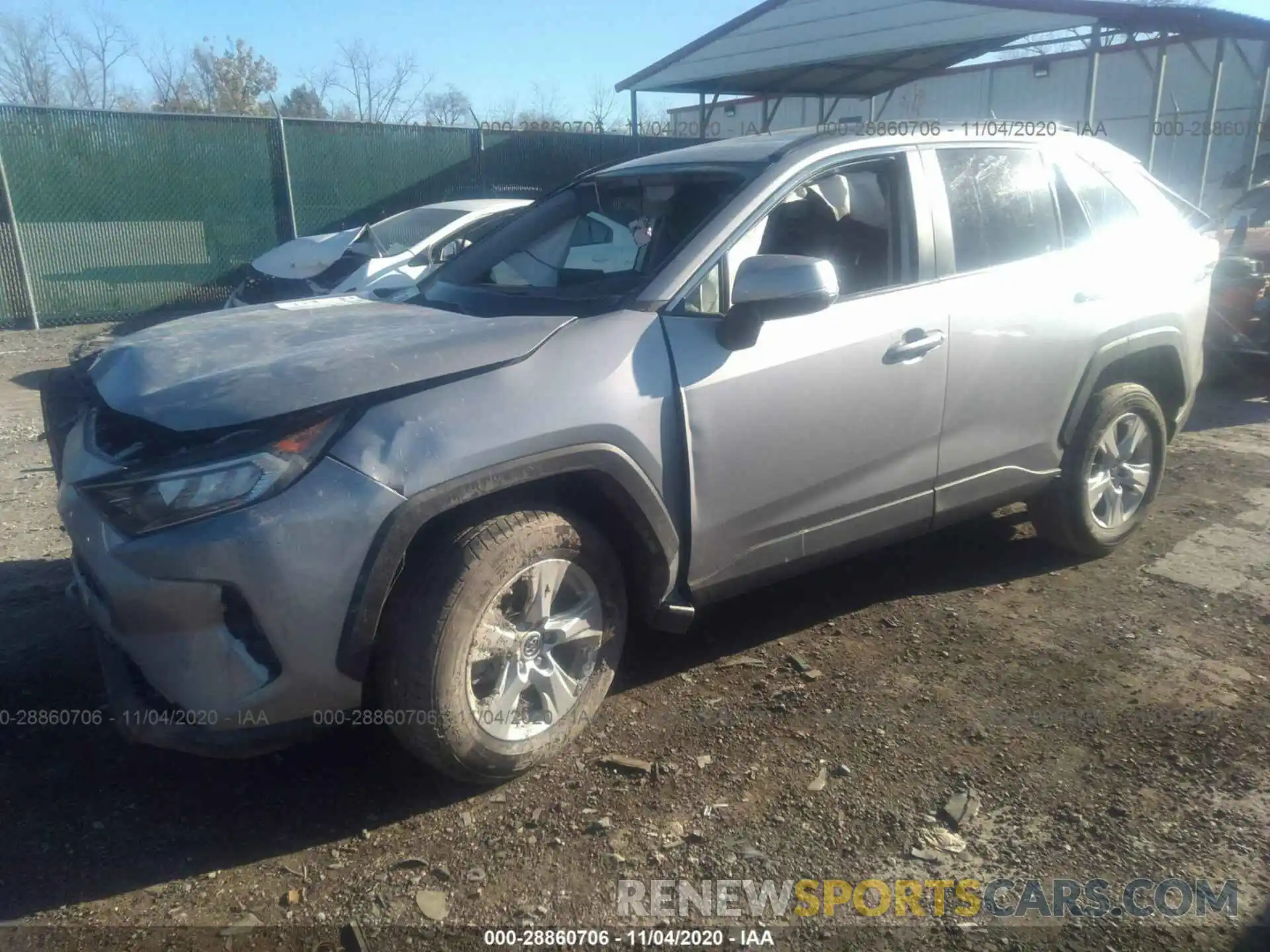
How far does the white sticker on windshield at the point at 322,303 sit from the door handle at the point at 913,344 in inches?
78.5

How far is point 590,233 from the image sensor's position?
13.0 feet

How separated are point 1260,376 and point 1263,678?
20.2ft

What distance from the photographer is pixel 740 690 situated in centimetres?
350

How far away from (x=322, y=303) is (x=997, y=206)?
2692 millimetres

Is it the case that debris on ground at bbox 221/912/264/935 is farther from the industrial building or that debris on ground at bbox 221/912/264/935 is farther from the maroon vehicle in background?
the maroon vehicle in background

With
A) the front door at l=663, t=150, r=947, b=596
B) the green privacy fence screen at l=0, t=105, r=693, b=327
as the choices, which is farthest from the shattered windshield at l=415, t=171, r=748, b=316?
the green privacy fence screen at l=0, t=105, r=693, b=327

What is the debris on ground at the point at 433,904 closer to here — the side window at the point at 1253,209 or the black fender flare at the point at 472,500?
the black fender flare at the point at 472,500

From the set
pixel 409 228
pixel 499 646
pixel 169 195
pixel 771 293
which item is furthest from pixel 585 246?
pixel 169 195

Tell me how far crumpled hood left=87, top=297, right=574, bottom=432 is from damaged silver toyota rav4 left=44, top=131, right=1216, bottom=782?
1 cm

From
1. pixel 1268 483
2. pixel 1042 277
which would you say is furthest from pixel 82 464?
pixel 1268 483

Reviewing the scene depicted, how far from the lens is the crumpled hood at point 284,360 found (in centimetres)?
253

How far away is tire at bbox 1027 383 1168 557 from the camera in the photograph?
429cm

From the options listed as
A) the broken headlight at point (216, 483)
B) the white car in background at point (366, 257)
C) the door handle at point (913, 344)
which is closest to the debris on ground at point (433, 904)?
the broken headlight at point (216, 483)

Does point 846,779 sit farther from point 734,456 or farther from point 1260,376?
point 1260,376
